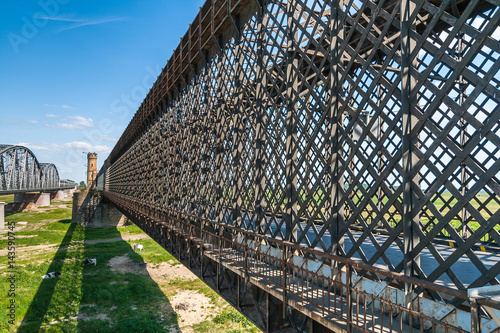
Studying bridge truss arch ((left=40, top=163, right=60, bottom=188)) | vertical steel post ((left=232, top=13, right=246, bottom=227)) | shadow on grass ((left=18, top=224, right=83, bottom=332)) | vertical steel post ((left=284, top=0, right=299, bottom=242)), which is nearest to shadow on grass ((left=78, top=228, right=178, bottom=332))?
shadow on grass ((left=18, top=224, right=83, bottom=332))

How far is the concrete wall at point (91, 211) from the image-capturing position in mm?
51875

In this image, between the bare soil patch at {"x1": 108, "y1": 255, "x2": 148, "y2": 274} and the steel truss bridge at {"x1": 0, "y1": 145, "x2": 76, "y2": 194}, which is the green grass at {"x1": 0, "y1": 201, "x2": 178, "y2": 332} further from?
the steel truss bridge at {"x1": 0, "y1": 145, "x2": 76, "y2": 194}

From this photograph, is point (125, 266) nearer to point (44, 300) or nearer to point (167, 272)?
point (167, 272)

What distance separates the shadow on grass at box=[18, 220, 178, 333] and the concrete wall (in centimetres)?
1913

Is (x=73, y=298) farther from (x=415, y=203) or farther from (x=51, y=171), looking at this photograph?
(x=51, y=171)

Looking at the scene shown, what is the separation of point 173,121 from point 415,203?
17.2m

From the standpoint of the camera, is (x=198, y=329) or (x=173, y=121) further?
(x=173, y=121)

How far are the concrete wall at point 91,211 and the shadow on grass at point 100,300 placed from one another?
62.8 ft

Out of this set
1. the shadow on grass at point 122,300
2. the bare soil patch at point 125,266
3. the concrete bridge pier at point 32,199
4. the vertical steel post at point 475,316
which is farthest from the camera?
the concrete bridge pier at point 32,199

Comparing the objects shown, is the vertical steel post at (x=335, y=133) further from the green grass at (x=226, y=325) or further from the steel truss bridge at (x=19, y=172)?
the steel truss bridge at (x=19, y=172)

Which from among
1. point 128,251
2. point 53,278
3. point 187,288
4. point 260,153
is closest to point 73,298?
point 53,278

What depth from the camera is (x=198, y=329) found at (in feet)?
59.9

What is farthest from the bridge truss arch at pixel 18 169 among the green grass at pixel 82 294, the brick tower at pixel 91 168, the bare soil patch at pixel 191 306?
the bare soil patch at pixel 191 306

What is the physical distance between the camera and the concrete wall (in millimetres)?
51875
